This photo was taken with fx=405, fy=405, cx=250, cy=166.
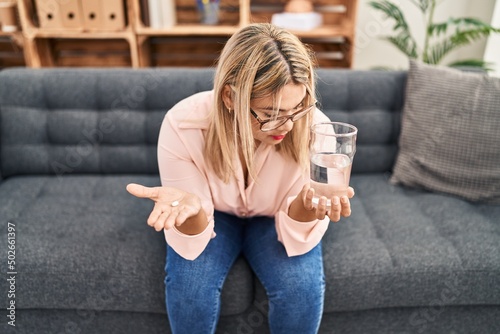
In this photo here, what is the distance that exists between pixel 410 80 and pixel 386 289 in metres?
0.87

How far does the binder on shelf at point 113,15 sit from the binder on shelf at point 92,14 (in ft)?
0.08

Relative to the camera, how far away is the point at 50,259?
1.24 m

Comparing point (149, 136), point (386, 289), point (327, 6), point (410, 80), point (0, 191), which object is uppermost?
point (327, 6)

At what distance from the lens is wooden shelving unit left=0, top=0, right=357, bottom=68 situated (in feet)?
7.93

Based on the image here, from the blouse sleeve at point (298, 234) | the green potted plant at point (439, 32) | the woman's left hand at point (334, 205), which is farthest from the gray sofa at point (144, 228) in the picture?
the green potted plant at point (439, 32)

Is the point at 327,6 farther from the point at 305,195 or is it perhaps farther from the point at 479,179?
the point at 305,195

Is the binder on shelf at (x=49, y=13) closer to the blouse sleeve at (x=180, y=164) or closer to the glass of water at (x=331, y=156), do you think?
the blouse sleeve at (x=180, y=164)

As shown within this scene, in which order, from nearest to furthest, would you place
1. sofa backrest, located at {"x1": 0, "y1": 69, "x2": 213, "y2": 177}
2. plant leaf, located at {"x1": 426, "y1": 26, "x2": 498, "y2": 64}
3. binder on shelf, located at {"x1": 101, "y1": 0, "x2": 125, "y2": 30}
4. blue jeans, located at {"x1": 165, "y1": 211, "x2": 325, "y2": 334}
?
blue jeans, located at {"x1": 165, "y1": 211, "x2": 325, "y2": 334}
sofa backrest, located at {"x1": 0, "y1": 69, "x2": 213, "y2": 177}
plant leaf, located at {"x1": 426, "y1": 26, "x2": 498, "y2": 64}
binder on shelf, located at {"x1": 101, "y1": 0, "x2": 125, "y2": 30}

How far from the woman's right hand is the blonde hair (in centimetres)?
21

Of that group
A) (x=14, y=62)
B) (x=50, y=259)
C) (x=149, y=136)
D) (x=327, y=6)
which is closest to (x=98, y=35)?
(x=14, y=62)

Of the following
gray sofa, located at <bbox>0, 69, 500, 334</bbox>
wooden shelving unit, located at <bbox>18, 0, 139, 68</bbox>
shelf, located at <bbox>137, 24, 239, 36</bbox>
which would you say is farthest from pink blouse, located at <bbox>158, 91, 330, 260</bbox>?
wooden shelving unit, located at <bbox>18, 0, 139, 68</bbox>

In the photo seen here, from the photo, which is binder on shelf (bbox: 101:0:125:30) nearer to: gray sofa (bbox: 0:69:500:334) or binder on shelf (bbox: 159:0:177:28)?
binder on shelf (bbox: 159:0:177:28)

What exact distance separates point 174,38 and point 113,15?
1.54ft

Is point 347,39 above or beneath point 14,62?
above
